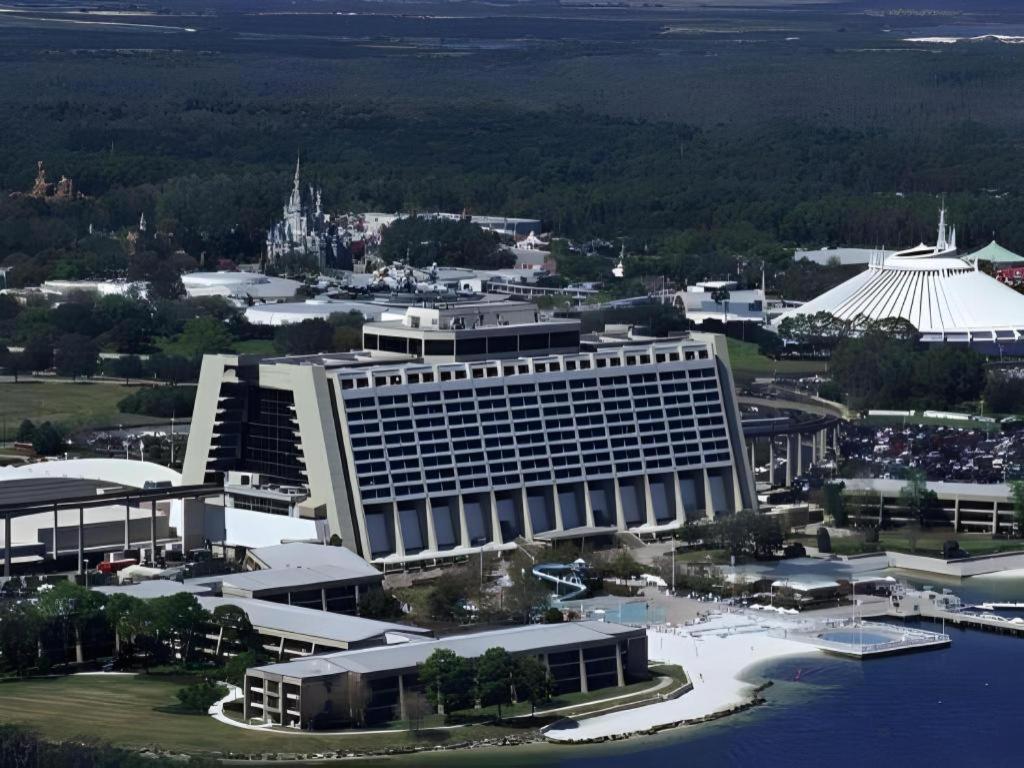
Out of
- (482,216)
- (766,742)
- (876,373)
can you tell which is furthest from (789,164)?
(766,742)

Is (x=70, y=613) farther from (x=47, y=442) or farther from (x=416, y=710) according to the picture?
(x=47, y=442)

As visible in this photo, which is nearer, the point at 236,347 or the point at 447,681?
the point at 447,681

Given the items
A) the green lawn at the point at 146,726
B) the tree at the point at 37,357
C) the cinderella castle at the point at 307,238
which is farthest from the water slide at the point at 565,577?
the cinderella castle at the point at 307,238

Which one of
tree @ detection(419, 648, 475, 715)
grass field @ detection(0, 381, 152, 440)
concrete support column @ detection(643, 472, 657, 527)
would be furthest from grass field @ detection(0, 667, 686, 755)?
grass field @ detection(0, 381, 152, 440)

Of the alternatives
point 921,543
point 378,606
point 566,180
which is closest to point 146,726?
point 378,606

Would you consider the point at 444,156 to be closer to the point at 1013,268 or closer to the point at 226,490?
the point at 1013,268

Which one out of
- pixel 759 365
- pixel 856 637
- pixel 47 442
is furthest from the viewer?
pixel 759 365
